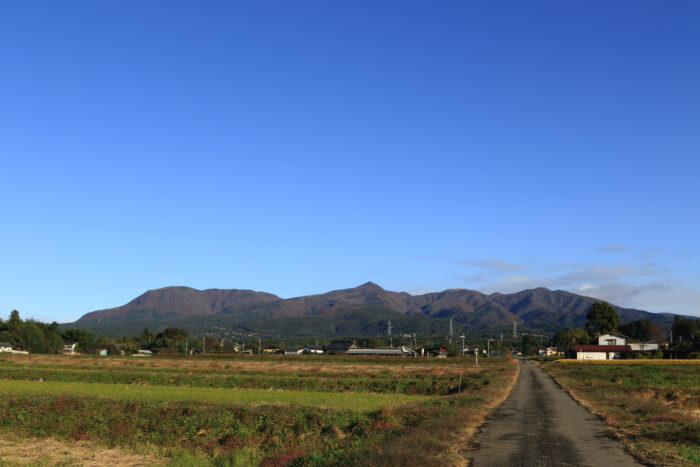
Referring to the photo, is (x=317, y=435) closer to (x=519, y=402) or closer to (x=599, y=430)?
(x=599, y=430)

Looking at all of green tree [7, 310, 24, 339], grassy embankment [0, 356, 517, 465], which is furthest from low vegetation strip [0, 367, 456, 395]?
green tree [7, 310, 24, 339]

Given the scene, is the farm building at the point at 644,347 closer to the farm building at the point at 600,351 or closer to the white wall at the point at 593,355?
the farm building at the point at 600,351

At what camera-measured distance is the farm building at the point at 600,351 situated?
5694 inches

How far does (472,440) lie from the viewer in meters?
22.7

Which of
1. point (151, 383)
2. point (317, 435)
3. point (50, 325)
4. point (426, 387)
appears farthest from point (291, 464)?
point (50, 325)

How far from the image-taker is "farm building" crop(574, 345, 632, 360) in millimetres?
144625

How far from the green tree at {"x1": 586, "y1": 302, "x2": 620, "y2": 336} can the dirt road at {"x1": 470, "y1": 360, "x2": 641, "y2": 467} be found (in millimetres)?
161656

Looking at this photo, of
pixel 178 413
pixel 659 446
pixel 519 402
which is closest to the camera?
pixel 659 446

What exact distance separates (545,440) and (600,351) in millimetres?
141619

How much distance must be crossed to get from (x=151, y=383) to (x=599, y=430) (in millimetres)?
50522

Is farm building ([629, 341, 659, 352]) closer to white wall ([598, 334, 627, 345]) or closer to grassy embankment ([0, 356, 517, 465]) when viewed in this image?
white wall ([598, 334, 627, 345])

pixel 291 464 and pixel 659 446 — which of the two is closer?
pixel 291 464

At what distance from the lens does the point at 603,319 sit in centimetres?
18200

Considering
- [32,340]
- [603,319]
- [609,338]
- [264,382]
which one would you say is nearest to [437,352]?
[609,338]
